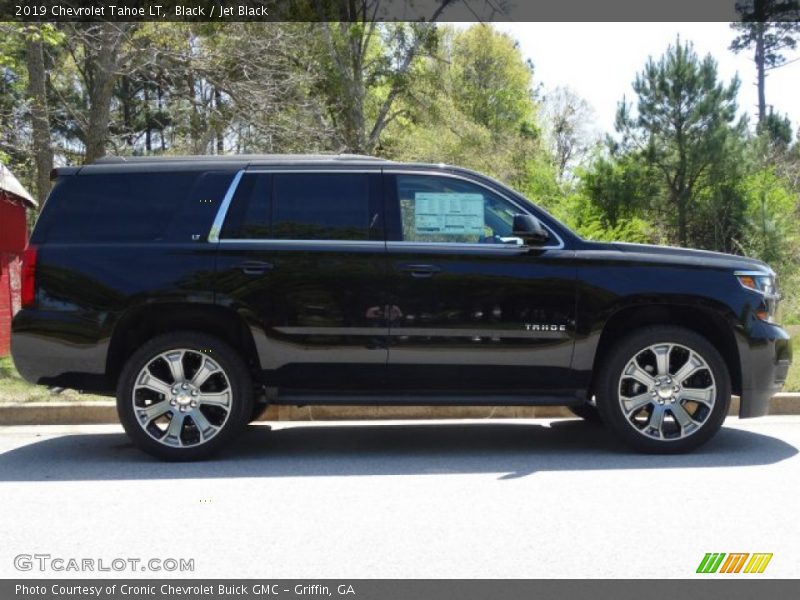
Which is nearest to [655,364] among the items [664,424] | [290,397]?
[664,424]

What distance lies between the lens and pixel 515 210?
280 inches

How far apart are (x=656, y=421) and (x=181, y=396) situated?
10.5 feet

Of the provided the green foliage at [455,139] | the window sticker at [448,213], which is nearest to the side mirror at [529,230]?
the window sticker at [448,213]

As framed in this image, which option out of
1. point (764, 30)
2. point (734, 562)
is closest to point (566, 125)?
point (764, 30)

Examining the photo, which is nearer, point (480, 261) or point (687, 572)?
point (687, 572)

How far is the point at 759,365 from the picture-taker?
22.9 feet

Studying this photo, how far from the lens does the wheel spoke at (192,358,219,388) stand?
6.92 metres

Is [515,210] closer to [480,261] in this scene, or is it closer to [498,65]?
[480,261]

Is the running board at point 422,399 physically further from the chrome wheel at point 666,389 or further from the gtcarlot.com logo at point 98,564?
the gtcarlot.com logo at point 98,564

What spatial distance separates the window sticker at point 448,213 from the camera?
278 inches

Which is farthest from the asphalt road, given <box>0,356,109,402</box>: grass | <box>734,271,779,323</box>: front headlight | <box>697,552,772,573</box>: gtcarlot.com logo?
<box>734,271,779,323</box>: front headlight

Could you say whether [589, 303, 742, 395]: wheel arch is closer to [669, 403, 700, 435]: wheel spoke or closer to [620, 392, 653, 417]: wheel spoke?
[620, 392, 653, 417]: wheel spoke

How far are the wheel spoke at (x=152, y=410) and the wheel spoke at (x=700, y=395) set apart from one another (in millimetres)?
3445
